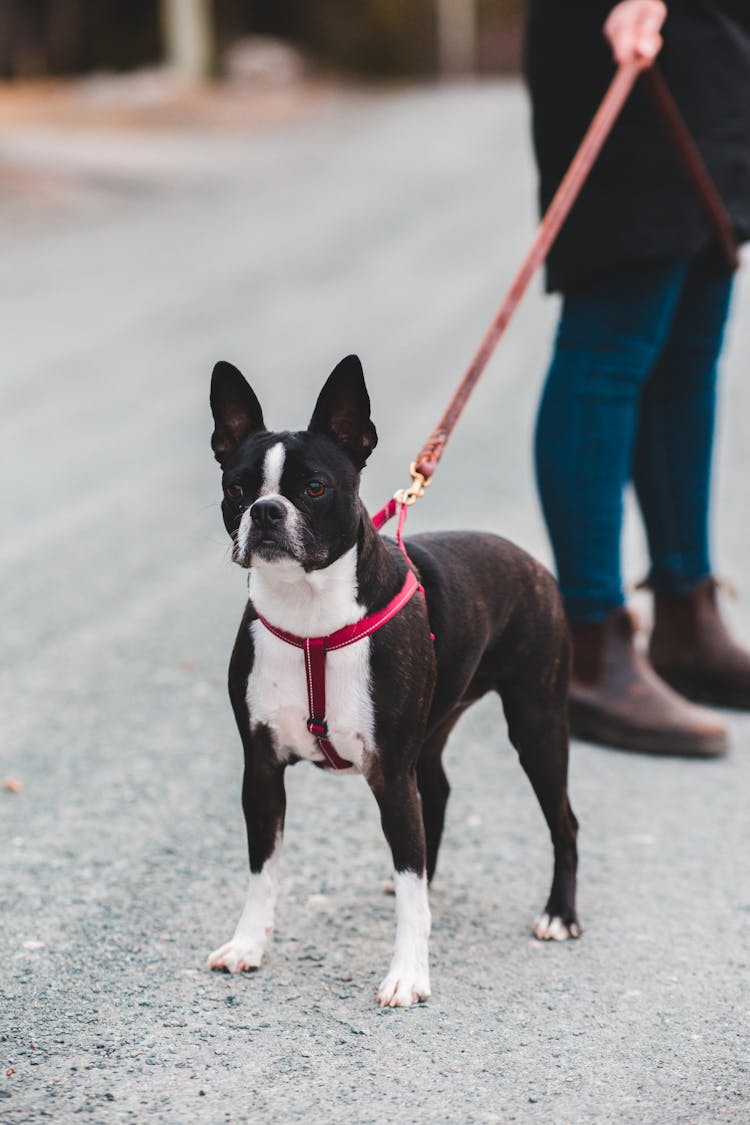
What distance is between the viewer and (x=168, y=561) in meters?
6.39

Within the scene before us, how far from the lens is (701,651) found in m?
4.76

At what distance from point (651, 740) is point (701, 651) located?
0.55 metres

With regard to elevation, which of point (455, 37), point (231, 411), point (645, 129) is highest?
point (645, 129)

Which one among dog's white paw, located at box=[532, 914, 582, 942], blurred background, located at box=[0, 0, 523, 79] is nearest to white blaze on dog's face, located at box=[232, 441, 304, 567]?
dog's white paw, located at box=[532, 914, 582, 942]

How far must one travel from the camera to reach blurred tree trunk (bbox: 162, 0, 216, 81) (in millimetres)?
34594

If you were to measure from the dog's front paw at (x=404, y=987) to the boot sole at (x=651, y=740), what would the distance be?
1.57 meters

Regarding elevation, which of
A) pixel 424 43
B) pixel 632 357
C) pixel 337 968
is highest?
pixel 632 357

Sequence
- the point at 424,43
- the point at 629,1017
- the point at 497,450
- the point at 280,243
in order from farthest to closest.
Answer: the point at 424,43
the point at 280,243
the point at 497,450
the point at 629,1017

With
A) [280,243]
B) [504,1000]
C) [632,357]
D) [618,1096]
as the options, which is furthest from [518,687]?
[280,243]

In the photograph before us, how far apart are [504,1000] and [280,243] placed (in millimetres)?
13832

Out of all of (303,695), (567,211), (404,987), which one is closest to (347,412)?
(303,695)

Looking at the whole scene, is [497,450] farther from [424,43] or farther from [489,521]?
[424,43]

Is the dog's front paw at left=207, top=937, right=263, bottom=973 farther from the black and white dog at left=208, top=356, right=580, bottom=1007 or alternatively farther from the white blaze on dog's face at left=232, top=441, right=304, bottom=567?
the white blaze on dog's face at left=232, top=441, right=304, bottom=567

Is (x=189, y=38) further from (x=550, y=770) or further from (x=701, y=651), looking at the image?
(x=550, y=770)
